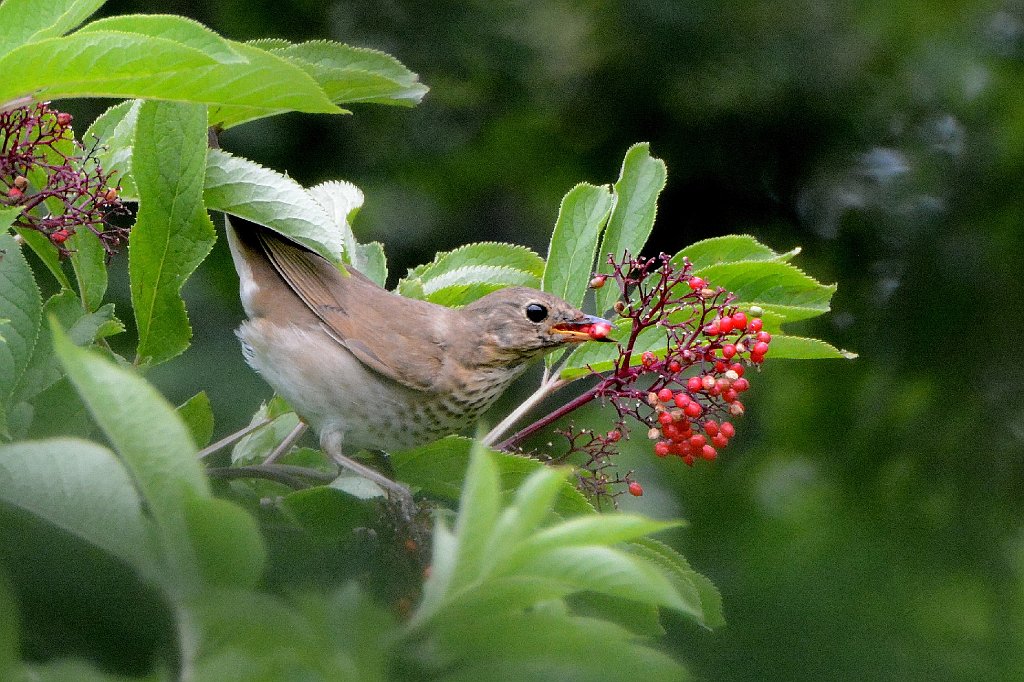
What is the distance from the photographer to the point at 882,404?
349 centimetres

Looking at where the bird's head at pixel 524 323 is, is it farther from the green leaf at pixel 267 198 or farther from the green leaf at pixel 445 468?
the green leaf at pixel 267 198

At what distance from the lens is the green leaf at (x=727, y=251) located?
1.88 meters

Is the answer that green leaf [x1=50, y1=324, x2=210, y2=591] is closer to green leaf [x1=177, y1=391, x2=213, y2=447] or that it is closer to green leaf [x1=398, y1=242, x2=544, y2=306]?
green leaf [x1=177, y1=391, x2=213, y2=447]

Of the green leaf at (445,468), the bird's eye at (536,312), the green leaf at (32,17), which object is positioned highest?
the bird's eye at (536,312)

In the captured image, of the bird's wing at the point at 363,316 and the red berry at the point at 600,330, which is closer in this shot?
the red berry at the point at 600,330

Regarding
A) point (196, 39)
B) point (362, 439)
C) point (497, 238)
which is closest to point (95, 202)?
point (196, 39)

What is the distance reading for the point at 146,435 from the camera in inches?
25.9

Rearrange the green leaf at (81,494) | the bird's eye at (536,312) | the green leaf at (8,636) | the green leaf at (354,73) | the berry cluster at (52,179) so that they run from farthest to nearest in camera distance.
→ 1. the bird's eye at (536,312)
2. the green leaf at (354,73)
3. the berry cluster at (52,179)
4. the green leaf at (81,494)
5. the green leaf at (8,636)

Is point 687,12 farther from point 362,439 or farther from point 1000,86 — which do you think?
point 362,439

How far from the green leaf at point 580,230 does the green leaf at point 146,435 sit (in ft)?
4.02

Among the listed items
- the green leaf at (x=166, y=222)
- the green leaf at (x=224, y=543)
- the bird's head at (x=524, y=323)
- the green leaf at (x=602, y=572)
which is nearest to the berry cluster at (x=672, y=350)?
the bird's head at (x=524, y=323)

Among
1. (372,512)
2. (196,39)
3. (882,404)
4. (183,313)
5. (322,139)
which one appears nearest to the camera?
(196,39)

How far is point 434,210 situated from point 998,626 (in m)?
3.26

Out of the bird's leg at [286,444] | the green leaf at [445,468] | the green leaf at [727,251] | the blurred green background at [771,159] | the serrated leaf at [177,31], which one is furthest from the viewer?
the blurred green background at [771,159]
